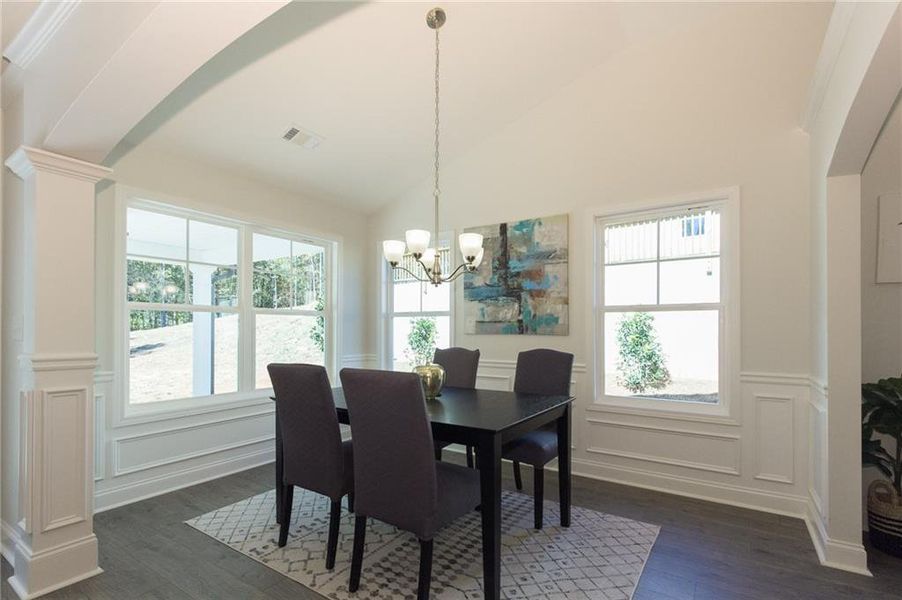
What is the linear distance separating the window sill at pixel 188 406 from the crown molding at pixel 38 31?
2181 mm

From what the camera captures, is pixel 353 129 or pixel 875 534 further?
pixel 353 129

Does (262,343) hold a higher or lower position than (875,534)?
higher

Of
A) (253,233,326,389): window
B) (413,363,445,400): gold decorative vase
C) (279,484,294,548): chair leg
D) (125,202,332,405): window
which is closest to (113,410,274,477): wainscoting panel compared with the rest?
(125,202,332,405): window

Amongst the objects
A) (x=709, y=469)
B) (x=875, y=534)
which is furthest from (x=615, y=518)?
(x=875, y=534)

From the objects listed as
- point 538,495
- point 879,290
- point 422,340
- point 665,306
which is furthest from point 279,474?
point 879,290

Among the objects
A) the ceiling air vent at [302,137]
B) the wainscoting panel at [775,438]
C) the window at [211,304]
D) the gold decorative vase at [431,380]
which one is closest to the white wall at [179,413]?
the window at [211,304]

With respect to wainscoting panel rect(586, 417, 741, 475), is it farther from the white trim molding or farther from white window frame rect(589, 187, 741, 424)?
the white trim molding

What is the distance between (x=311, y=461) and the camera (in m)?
2.38

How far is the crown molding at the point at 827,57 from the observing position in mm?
1965

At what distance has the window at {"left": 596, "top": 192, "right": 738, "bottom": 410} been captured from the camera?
3.34 metres

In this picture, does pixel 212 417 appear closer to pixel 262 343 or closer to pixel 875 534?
pixel 262 343

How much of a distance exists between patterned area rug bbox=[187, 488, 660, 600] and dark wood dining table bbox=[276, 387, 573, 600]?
0.23 metres

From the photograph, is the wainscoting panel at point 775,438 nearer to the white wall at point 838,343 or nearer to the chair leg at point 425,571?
the white wall at point 838,343

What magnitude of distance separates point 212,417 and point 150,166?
199 centimetres
